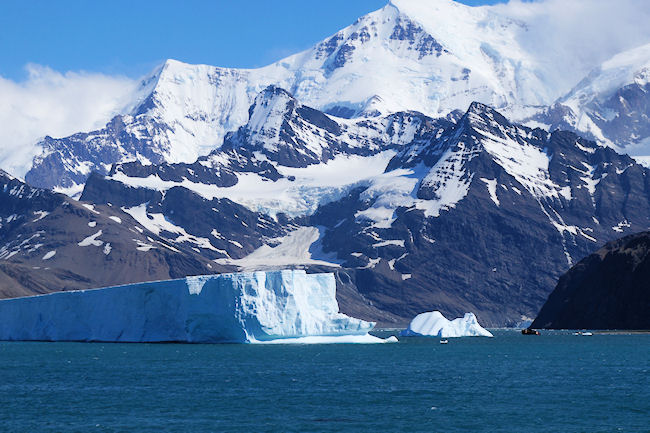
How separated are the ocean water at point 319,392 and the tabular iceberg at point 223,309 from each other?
710 centimetres

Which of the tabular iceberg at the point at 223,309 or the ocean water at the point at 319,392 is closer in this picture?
the ocean water at the point at 319,392

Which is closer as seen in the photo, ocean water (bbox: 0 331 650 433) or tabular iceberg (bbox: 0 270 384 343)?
ocean water (bbox: 0 331 650 433)

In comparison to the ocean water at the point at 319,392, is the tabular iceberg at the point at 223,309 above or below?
above

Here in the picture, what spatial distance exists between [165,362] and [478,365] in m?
37.7

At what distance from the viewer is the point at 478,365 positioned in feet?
486

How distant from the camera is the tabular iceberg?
172 m

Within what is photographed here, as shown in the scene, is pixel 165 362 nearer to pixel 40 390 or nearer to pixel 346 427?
pixel 40 390

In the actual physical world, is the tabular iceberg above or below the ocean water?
above

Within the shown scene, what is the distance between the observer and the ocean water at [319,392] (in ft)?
295

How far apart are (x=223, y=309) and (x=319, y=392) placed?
6334 centimetres

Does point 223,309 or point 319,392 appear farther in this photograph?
point 223,309

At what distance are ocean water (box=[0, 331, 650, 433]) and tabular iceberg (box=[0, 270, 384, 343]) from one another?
23.3ft

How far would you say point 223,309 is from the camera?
17288 cm

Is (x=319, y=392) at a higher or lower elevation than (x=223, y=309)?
lower
